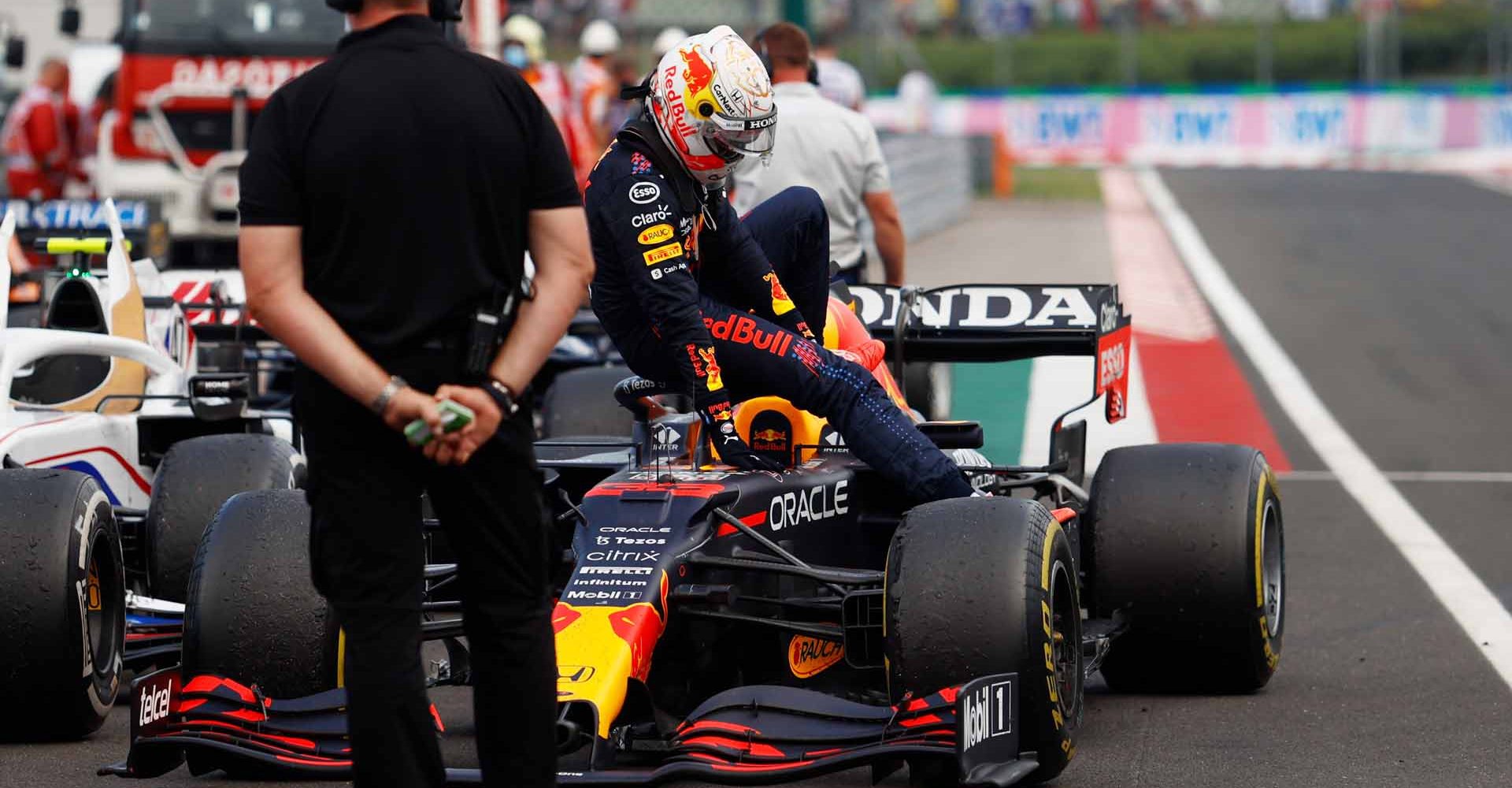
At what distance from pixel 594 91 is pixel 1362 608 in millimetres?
13615

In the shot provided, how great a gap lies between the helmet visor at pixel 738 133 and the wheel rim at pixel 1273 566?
6.42 feet

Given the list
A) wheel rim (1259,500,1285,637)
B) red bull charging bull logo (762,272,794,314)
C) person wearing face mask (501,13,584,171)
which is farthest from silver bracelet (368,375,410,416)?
person wearing face mask (501,13,584,171)

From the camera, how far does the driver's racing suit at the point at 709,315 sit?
20.4 ft

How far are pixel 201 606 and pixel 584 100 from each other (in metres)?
15.6

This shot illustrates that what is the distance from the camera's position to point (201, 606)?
582 cm

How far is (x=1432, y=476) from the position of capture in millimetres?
11852

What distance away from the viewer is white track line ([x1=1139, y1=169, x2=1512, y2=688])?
316 inches

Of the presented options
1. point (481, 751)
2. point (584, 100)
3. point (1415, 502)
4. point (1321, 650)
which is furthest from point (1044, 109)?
point (481, 751)

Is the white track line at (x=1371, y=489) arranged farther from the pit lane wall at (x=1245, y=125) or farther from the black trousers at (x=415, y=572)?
the pit lane wall at (x=1245, y=125)

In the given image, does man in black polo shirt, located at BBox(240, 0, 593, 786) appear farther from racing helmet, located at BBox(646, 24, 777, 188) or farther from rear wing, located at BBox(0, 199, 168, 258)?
rear wing, located at BBox(0, 199, 168, 258)


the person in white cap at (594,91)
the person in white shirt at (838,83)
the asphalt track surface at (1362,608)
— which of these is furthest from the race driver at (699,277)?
the person in white cap at (594,91)

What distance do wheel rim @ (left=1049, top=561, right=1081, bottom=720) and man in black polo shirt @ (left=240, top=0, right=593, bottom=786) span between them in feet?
5.78

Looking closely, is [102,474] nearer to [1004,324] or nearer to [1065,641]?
[1004,324]

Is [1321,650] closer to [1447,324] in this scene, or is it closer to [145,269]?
[145,269]
